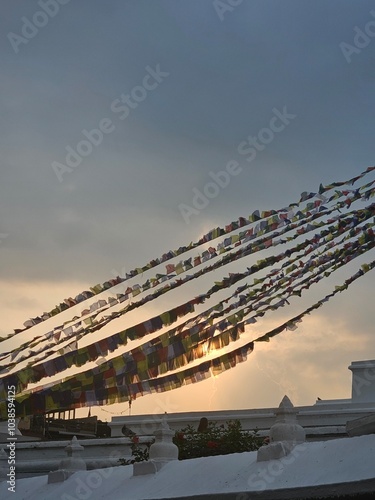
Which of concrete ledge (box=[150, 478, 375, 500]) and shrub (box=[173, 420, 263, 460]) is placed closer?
concrete ledge (box=[150, 478, 375, 500])

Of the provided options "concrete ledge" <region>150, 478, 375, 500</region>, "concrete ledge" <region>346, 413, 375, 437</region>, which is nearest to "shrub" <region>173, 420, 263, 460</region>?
"concrete ledge" <region>150, 478, 375, 500</region>

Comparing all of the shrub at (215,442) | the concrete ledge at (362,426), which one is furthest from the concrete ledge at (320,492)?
the shrub at (215,442)

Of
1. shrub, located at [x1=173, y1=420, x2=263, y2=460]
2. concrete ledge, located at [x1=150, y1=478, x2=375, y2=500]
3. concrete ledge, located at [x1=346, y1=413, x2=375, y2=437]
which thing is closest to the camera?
concrete ledge, located at [x1=150, y1=478, x2=375, y2=500]

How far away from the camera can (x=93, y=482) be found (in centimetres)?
1589

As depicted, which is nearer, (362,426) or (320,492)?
(320,492)

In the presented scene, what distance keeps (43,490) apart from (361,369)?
23.0 feet

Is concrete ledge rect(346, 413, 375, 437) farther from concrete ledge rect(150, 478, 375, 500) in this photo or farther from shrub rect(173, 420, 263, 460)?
shrub rect(173, 420, 263, 460)

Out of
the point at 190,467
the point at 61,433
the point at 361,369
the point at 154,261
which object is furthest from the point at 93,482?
the point at 61,433

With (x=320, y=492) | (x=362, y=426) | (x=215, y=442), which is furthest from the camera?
(x=215, y=442)

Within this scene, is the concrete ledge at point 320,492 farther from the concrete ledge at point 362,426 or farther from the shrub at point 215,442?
the shrub at point 215,442

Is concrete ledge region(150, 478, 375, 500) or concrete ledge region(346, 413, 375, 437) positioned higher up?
concrete ledge region(346, 413, 375, 437)

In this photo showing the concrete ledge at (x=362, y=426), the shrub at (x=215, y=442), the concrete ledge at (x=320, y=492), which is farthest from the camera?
the shrub at (x=215, y=442)

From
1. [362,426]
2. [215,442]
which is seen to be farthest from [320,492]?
[215,442]

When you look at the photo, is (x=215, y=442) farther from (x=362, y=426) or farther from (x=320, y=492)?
(x=320, y=492)
